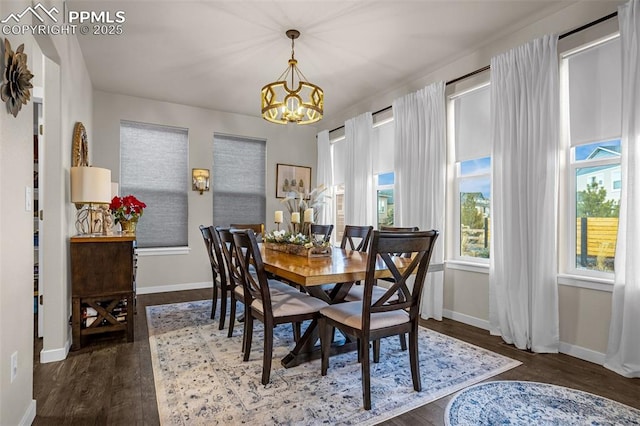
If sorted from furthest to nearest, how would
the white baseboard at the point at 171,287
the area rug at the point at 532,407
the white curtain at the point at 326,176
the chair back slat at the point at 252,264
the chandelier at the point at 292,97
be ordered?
the white curtain at the point at 326,176 → the white baseboard at the point at 171,287 → the chandelier at the point at 292,97 → the chair back slat at the point at 252,264 → the area rug at the point at 532,407

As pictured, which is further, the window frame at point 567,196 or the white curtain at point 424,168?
the white curtain at point 424,168

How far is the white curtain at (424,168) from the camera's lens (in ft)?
12.4

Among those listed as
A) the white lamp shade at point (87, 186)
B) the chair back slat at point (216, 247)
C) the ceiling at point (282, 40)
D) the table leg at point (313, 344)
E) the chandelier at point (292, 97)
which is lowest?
the table leg at point (313, 344)

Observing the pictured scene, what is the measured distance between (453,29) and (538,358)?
2.97m

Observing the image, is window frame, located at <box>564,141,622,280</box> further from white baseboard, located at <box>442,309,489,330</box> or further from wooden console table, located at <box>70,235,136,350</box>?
wooden console table, located at <box>70,235,136,350</box>

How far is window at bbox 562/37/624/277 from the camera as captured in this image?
2590mm

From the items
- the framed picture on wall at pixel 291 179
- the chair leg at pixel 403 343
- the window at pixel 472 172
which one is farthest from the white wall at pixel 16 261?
the framed picture on wall at pixel 291 179

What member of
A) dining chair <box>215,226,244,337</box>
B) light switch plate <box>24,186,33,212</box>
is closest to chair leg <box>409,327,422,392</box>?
dining chair <box>215,226,244,337</box>

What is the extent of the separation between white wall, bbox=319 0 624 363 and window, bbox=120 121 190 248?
3529mm

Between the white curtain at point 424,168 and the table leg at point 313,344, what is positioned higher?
the white curtain at point 424,168

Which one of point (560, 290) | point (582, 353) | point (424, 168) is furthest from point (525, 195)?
point (582, 353)

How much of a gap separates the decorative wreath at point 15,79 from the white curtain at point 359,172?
3.89 m

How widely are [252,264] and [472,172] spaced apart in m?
2.64

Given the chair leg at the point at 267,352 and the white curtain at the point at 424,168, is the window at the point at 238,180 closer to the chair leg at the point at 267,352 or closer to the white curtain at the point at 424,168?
the white curtain at the point at 424,168
